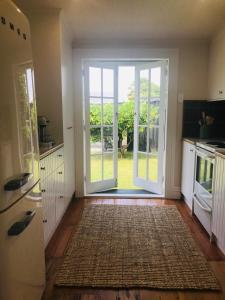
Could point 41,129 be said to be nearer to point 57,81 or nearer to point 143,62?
point 57,81

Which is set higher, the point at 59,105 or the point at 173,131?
the point at 59,105

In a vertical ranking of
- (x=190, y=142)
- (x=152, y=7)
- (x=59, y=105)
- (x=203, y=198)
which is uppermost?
(x=152, y=7)

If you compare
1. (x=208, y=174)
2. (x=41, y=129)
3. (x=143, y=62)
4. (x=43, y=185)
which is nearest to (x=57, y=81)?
(x=41, y=129)

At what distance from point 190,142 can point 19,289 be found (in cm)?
248

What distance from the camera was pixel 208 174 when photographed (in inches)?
95.3

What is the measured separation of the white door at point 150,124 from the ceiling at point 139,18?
0.51 meters

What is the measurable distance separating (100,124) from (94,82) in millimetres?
621

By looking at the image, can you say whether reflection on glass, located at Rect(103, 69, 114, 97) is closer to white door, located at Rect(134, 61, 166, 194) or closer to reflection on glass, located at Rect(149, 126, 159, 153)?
white door, located at Rect(134, 61, 166, 194)

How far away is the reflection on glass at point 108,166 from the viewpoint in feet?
12.2

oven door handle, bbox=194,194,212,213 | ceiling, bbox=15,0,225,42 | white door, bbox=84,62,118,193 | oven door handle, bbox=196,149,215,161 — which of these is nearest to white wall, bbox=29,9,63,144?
ceiling, bbox=15,0,225,42

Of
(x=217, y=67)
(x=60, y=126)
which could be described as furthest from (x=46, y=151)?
(x=217, y=67)

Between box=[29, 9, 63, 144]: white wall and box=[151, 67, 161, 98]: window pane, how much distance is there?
1.48m

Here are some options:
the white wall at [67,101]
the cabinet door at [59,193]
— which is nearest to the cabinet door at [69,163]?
the white wall at [67,101]

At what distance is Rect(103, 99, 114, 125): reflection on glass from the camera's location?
3576 millimetres
